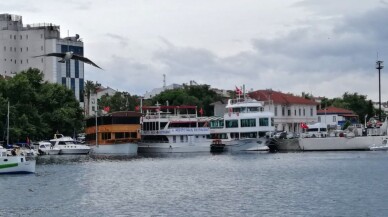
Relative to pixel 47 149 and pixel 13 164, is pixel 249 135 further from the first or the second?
pixel 13 164

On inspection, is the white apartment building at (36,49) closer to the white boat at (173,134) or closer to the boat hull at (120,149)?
the white boat at (173,134)

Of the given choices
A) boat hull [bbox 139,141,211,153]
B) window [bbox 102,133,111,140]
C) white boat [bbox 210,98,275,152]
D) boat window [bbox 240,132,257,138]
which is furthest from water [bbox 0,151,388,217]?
boat window [bbox 240,132,257,138]

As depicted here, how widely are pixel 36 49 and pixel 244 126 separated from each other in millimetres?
67700

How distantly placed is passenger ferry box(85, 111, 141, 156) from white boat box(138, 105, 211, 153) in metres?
4.26

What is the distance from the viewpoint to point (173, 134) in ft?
375

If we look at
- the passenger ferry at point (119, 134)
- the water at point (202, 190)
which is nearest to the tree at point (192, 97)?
the passenger ferry at point (119, 134)

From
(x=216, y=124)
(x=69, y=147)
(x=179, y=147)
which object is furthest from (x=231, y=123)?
(x=69, y=147)

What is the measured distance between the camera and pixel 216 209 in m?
44.5

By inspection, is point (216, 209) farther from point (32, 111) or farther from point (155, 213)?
point (32, 111)

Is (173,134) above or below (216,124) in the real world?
below

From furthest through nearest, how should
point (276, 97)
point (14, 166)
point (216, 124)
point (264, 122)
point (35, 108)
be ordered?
point (276, 97) → point (216, 124) → point (35, 108) → point (264, 122) → point (14, 166)

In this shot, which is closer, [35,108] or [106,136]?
[106,136]

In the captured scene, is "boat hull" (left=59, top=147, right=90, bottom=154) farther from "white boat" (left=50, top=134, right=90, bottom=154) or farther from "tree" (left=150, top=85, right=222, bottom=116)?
"tree" (left=150, top=85, right=222, bottom=116)

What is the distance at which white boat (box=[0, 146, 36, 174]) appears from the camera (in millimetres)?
68375
